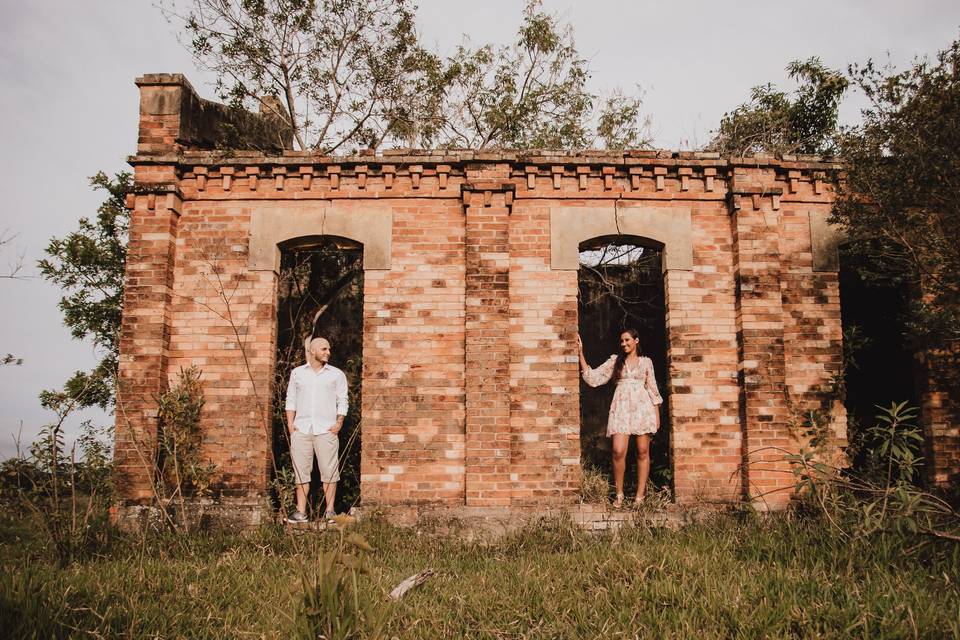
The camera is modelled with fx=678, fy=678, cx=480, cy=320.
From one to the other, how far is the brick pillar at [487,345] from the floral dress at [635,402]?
4.93ft

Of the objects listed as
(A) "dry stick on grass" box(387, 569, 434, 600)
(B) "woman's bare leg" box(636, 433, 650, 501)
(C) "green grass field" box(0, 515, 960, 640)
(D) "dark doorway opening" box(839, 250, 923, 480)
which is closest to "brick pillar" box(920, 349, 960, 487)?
(D) "dark doorway opening" box(839, 250, 923, 480)

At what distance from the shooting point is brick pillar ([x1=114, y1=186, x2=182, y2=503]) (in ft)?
26.2

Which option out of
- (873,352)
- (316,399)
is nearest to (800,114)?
(873,352)

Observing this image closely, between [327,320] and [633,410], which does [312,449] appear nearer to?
[327,320]

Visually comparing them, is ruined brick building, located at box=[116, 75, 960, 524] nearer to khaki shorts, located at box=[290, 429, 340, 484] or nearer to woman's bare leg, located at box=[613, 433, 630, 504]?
khaki shorts, located at box=[290, 429, 340, 484]

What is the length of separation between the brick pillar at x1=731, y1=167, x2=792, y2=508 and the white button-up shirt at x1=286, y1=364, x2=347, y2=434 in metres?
4.86

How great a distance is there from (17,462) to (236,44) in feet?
31.8

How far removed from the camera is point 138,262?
27.5 ft

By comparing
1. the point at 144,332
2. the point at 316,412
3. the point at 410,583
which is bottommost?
the point at 410,583

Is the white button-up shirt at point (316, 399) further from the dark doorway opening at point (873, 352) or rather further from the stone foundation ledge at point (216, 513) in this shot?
the dark doorway opening at point (873, 352)

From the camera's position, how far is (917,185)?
274 inches

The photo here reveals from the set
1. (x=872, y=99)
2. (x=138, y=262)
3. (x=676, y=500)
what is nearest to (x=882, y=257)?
(x=872, y=99)

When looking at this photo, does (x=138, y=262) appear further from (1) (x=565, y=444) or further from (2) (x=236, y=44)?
(2) (x=236, y=44)

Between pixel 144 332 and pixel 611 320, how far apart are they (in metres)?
7.07
